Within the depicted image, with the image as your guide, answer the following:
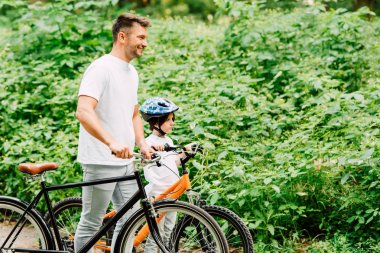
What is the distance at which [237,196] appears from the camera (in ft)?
18.7

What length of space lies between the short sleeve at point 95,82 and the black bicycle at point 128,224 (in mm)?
547

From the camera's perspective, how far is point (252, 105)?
7297 mm

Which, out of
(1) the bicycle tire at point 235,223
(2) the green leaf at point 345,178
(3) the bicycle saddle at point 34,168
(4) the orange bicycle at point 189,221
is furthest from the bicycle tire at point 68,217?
(2) the green leaf at point 345,178

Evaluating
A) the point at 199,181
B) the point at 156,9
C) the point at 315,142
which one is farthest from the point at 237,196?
the point at 156,9

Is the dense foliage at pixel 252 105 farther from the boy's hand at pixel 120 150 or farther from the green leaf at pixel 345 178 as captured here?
the boy's hand at pixel 120 150

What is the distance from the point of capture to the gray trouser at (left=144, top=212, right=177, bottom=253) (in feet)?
15.8

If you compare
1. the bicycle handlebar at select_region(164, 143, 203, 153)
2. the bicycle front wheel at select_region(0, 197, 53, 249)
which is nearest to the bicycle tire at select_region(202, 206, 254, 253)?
the bicycle handlebar at select_region(164, 143, 203, 153)

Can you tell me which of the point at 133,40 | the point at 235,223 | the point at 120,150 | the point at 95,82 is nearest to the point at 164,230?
the point at 235,223

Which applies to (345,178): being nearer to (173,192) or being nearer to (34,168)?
(173,192)

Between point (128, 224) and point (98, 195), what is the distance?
327mm

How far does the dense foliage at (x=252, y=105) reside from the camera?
18.9ft

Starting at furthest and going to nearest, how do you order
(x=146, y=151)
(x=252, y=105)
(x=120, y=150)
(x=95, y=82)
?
(x=252, y=105)
(x=146, y=151)
(x=95, y=82)
(x=120, y=150)

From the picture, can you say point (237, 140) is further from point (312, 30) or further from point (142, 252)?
point (312, 30)

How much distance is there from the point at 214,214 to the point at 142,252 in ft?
2.77
